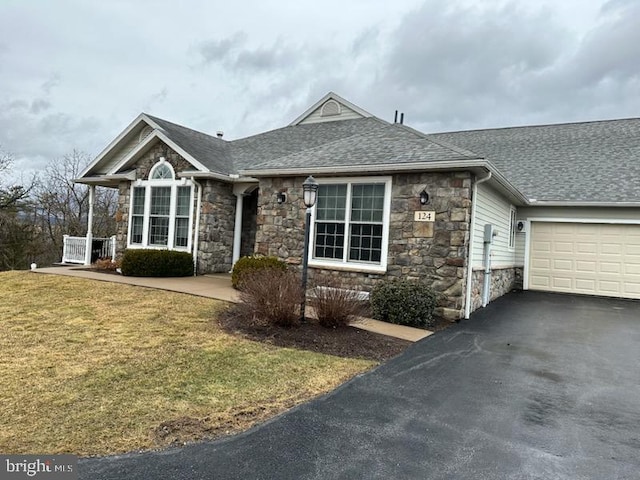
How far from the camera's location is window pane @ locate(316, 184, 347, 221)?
971cm

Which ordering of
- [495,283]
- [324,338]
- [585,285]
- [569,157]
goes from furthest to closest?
[569,157] → [585,285] → [495,283] → [324,338]

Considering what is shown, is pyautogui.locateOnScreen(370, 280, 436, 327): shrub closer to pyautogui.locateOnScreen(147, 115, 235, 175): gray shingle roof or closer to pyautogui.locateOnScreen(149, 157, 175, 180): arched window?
pyautogui.locateOnScreen(147, 115, 235, 175): gray shingle roof

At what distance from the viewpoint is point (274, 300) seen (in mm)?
6832

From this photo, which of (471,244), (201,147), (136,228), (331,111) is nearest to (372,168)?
(471,244)

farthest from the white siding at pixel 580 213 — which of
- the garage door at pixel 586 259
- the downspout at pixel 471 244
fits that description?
the downspout at pixel 471 244

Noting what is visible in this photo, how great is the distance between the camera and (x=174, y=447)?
3.15m

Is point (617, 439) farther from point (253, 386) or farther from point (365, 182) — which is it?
point (365, 182)

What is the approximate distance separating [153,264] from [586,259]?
13014 mm

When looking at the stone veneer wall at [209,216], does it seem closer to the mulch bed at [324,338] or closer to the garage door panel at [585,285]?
the mulch bed at [324,338]

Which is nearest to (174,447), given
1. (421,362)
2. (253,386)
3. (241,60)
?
(253,386)

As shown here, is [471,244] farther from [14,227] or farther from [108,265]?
[14,227]

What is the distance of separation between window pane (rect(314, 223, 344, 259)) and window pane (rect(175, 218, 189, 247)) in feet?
16.4

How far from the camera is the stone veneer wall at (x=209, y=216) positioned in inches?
499

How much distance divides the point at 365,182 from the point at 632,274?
912 centimetres
